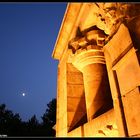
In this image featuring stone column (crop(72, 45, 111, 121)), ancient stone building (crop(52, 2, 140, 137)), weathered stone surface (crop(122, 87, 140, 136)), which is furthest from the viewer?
stone column (crop(72, 45, 111, 121))

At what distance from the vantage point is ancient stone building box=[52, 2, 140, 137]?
234 cm

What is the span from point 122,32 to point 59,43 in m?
3.73

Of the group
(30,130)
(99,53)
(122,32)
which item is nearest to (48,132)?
(30,130)

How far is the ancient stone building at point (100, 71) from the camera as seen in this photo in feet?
7.67

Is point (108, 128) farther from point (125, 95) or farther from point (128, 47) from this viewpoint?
point (128, 47)

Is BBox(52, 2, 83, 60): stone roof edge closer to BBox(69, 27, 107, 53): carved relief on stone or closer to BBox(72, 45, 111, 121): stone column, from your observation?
BBox(69, 27, 107, 53): carved relief on stone

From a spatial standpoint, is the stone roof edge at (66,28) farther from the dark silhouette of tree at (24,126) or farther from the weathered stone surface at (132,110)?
the dark silhouette of tree at (24,126)

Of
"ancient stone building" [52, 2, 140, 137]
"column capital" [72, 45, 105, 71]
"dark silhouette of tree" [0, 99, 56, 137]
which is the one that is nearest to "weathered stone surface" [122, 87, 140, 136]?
"ancient stone building" [52, 2, 140, 137]

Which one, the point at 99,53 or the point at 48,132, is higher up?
the point at 48,132

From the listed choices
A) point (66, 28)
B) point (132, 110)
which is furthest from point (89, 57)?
point (132, 110)

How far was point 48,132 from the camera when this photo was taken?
25453 mm

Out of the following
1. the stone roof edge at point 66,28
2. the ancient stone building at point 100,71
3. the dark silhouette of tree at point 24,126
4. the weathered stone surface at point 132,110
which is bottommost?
the weathered stone surface at point 132,110

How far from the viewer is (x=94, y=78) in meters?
4.36

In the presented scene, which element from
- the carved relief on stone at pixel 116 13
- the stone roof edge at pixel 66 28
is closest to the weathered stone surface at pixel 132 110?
the carved relief on stone at pixel 116 13
